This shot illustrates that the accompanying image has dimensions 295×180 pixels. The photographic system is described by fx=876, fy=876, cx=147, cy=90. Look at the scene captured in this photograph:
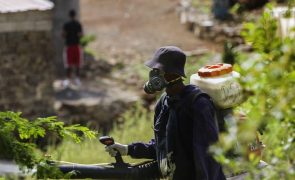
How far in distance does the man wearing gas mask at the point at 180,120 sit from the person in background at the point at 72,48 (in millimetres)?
11442

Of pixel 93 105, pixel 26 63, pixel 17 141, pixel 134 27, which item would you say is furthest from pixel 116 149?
pixel 134 27

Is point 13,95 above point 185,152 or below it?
below

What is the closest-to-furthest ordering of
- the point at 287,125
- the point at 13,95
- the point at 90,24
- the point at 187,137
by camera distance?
1. the point at 287,125
2. the point at 187,137
3. the point at 13,95
4. the point at 90,24

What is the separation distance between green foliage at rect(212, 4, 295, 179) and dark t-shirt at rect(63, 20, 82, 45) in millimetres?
13175

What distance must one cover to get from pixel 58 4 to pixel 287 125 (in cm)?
1535

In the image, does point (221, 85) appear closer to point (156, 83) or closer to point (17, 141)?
point (156, 83)

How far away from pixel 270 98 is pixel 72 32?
44.0ft

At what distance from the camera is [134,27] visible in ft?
69.1

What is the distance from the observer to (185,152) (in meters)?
5.13

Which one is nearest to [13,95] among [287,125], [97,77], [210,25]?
[97,77]

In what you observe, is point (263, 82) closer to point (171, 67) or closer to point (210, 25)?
point (171, 67)

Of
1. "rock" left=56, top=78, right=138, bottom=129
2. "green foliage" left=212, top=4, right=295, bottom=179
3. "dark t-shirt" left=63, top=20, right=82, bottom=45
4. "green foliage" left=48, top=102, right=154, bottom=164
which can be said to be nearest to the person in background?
"dark t-shirt" left=63, top=20, right=82, bottom=45

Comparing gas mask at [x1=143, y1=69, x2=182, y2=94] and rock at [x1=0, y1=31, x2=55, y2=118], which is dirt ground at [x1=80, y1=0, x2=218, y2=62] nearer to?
rock at [x1=0, y1=31, x2=55, y2=118]

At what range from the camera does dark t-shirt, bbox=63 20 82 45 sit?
16469 millimetres
